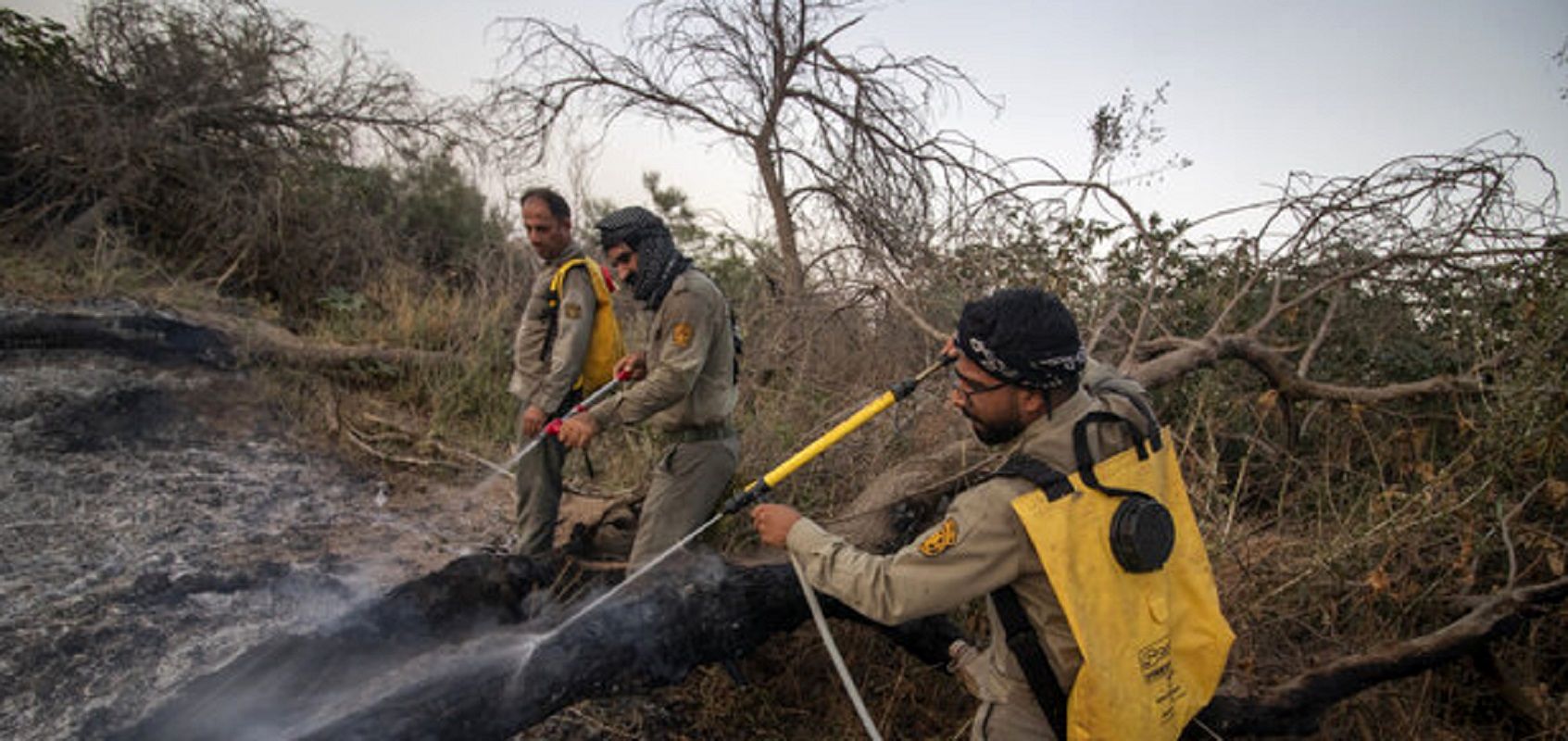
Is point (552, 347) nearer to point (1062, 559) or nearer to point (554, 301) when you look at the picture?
point (554, 301)

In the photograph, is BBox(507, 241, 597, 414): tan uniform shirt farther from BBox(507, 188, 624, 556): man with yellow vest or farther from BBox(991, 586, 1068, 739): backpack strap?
BBox(991, 586, 1068, 739): backpack strap

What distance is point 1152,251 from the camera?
12.1ft

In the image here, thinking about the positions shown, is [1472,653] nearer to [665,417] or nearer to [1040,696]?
[1040,696]

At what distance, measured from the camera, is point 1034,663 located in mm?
1631

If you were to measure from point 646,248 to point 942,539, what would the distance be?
175 cm

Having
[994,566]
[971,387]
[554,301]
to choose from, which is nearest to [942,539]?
[994,566]

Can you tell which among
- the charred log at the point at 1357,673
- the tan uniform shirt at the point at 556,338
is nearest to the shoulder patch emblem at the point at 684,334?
the tan uniform shirt at the point at 556,338

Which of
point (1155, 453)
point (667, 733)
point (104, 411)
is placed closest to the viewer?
point (1155, 453)

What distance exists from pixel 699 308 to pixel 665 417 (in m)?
0.46

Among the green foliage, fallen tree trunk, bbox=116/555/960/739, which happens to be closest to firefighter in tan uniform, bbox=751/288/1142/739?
fallen tree trunk, bbox=116/555/960/739

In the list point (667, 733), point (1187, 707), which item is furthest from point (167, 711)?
point (1187, 707)

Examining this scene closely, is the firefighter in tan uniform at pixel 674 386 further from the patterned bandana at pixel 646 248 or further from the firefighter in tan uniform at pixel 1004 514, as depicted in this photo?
the firefighter in tan uniform at pixel 1004 514

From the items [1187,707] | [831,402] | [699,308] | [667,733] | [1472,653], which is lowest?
[667,733]

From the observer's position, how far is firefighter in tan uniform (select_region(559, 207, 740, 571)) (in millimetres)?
2832
